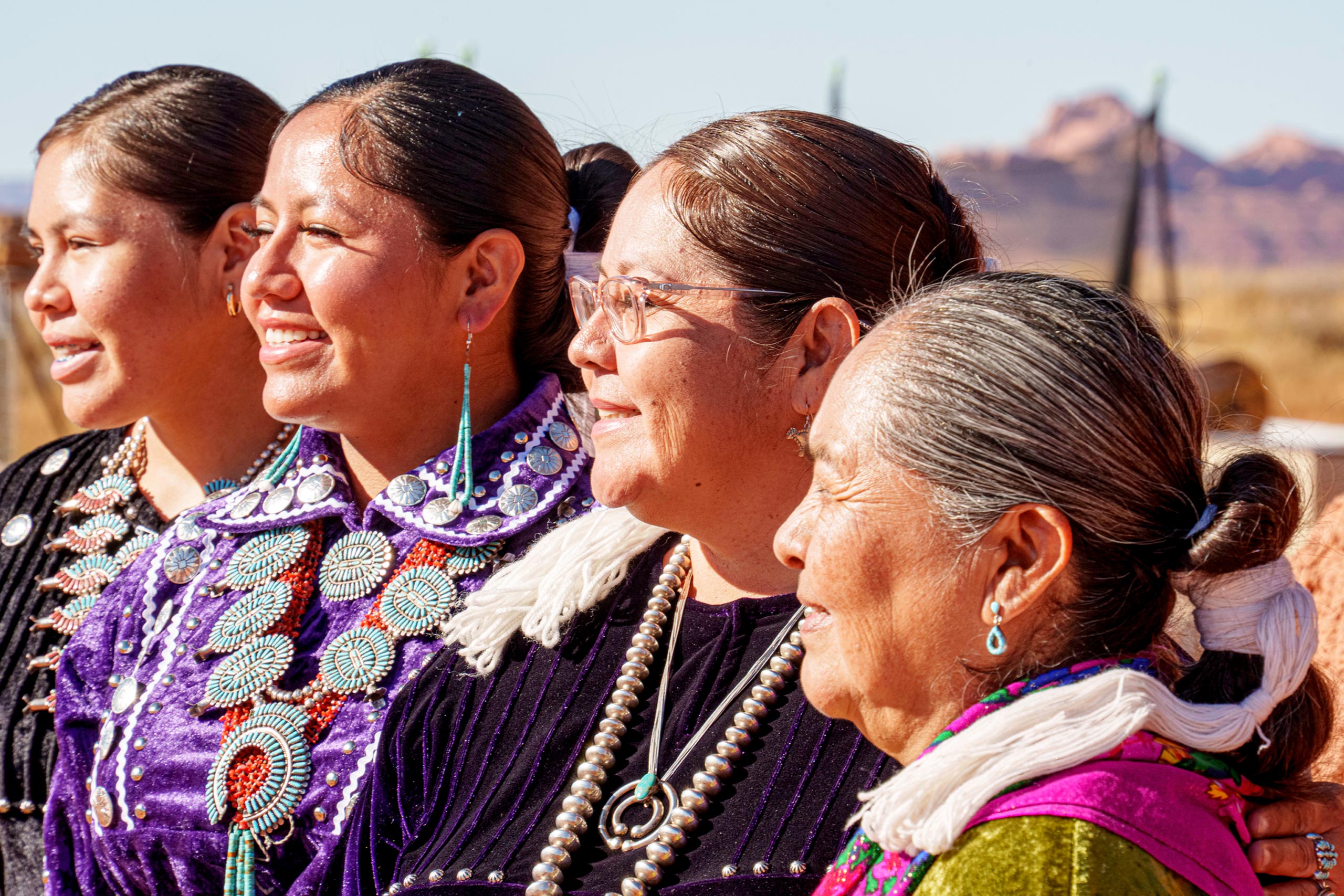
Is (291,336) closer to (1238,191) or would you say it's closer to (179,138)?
(179,138)

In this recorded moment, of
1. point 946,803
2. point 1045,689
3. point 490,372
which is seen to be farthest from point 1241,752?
point 490,372

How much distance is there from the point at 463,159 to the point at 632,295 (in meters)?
0.67

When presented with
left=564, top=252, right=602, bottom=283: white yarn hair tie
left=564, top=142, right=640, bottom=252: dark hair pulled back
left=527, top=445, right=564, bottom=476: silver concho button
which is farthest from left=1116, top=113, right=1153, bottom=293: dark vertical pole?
left=527, top=445, right=564, bottom=476: silver concho button

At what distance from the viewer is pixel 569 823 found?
6.28ft

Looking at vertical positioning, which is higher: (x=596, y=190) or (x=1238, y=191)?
(x=596, y=190)

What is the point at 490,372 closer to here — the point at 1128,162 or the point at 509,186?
the point at 509,186

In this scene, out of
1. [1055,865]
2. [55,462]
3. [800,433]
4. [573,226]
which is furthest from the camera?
[55,462]

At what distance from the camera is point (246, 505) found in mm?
2682

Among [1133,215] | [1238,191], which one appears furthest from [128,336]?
[1238,191]

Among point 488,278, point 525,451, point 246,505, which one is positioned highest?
point 488,278

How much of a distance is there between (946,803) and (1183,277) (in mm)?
42519

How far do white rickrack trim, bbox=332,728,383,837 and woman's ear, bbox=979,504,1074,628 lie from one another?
1.21 m

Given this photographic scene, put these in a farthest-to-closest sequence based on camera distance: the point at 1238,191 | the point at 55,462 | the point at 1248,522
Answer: the point at 1238,191 → the point at 55,462 → the point at 1248,522

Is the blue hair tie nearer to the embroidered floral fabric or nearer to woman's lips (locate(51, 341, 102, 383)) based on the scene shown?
the embroidered floral fabric
